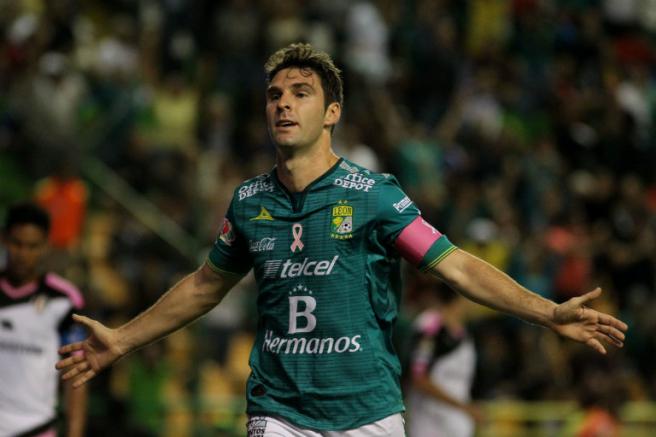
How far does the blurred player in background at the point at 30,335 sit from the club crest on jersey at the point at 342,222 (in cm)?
283


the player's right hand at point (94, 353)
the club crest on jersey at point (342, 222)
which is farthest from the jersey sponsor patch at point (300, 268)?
the player's right hand at point (94, 353)

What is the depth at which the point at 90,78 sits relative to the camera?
50.8 feet

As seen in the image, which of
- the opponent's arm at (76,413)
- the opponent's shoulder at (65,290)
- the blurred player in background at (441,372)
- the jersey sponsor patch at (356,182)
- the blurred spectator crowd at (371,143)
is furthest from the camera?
the blurred spectator crowd at (371,143)

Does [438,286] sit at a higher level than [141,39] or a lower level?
lower

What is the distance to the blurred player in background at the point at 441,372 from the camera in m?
10.9

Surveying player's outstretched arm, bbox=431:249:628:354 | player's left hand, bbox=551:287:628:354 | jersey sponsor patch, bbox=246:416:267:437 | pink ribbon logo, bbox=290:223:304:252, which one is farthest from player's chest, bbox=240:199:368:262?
player's left hand, bbox=551:287:628:354

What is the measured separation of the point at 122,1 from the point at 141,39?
1223mm

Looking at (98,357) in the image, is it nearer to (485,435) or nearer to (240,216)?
(240,216)

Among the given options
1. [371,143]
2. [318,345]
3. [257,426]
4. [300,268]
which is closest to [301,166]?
[300,268]

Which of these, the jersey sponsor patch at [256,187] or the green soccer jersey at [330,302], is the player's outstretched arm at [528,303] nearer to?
the green soccer jersey at [330,302]

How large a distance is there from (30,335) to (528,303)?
376cm

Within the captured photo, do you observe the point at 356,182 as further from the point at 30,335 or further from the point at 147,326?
the point at 30,335

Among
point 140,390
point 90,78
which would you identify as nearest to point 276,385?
point 140,390

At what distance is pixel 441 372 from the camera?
11.2 metres
